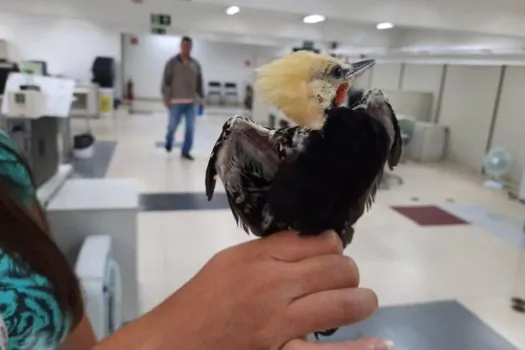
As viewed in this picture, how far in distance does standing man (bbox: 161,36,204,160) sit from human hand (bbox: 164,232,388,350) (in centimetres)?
558

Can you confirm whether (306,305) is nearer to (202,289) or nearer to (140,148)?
(202,289)

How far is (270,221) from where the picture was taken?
1.61 feet

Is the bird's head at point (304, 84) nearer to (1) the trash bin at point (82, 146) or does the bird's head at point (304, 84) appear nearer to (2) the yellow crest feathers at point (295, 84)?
(2) the yellow crest feathers at point (295, 84)

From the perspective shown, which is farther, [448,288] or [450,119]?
[450,119]

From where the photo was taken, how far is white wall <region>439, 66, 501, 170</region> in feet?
22.2

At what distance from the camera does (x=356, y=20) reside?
561 centimetres

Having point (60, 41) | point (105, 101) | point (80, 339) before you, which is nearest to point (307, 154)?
point (80, 339)

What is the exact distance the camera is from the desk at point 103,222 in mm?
2025

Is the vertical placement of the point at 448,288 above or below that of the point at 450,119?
below

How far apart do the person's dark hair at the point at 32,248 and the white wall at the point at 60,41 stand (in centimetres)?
1346

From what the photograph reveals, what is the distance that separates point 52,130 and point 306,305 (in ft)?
10.6

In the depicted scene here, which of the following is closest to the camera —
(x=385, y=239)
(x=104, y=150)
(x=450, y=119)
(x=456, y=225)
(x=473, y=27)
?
(x=385, y=239)

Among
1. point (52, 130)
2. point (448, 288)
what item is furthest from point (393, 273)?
point (52, 130)

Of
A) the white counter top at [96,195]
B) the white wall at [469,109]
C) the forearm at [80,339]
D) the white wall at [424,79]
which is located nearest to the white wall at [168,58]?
the white wall at [424,79]
